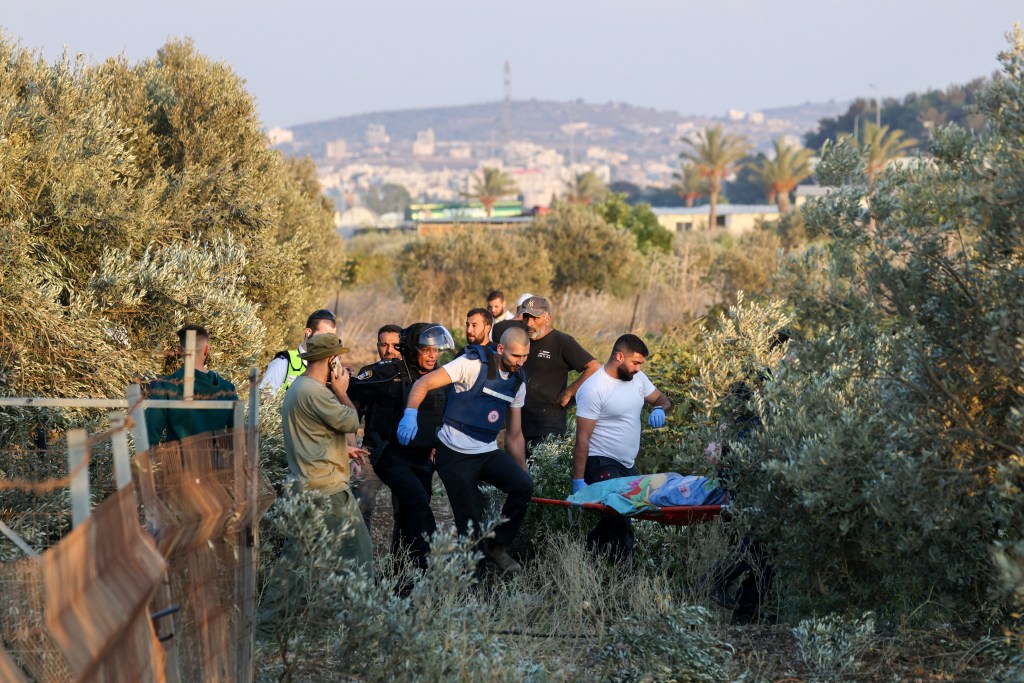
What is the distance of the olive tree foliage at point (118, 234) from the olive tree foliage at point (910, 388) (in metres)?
5.23

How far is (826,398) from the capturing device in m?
5.35

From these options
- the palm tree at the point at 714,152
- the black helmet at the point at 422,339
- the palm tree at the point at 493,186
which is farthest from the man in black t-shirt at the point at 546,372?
the palm tree at the point at 493,186

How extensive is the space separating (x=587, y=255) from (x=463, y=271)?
15.6 feet

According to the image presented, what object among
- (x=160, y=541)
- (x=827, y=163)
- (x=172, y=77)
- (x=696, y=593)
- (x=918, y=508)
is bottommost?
(x=696, y=593)

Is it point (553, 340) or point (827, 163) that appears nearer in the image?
point (827, 163)

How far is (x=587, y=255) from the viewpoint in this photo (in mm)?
26516

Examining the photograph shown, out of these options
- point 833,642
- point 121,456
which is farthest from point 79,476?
point 833,642

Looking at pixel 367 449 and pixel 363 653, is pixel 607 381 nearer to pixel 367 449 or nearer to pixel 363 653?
pixel 367 449

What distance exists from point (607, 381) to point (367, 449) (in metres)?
1.67

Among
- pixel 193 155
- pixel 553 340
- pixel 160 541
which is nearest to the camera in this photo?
pixel 160 541

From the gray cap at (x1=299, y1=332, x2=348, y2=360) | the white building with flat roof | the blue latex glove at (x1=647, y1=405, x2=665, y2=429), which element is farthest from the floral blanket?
the white building with flat roof

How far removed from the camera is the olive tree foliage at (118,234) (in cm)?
829

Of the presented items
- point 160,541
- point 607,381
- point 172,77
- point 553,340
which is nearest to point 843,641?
point 607,381

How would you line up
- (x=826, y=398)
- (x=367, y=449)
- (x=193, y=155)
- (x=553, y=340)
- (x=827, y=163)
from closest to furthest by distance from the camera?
(x=826, y=398) < (x=827, y=163) < (x=367, y=449) < (x=553, y=340) < (x=193, y=155)
